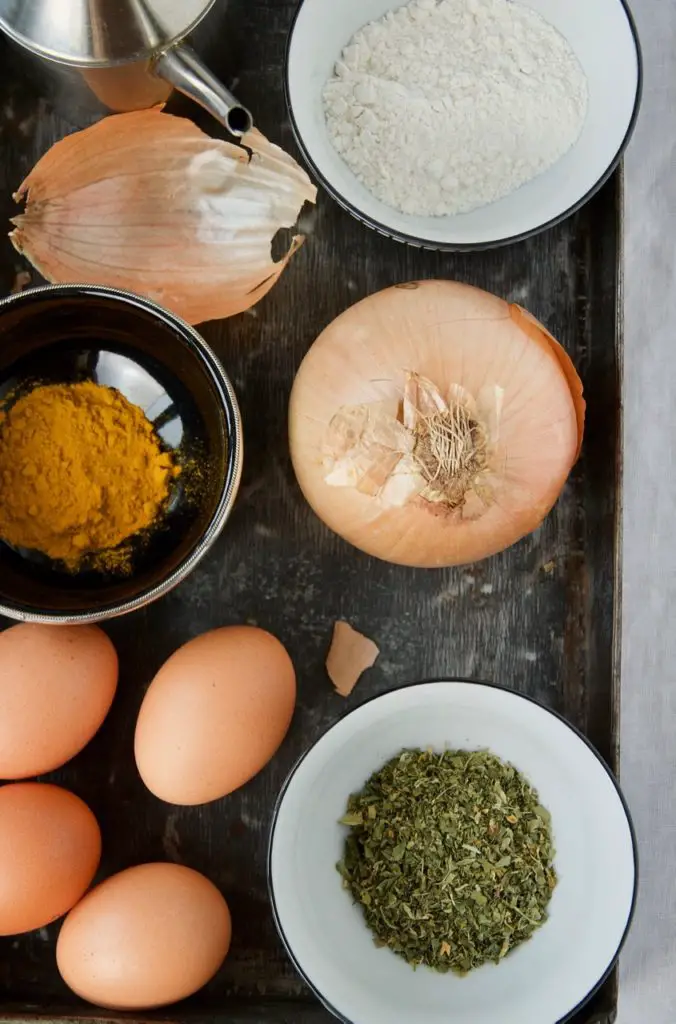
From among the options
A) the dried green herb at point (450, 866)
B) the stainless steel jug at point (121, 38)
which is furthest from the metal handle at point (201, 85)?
the dried green herb at point (450, 866)

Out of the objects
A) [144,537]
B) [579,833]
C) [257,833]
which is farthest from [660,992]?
[144,537]

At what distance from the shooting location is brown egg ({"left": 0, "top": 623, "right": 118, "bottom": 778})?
739 millimetres

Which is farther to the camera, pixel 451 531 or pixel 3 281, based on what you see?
pixel 3 281

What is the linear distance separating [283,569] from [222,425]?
0.15 meters

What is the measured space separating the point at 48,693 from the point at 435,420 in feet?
1.18

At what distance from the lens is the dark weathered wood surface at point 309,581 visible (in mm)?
841

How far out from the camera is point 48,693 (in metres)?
0.74

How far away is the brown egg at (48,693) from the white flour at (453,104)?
455mm

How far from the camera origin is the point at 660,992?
2.97 ft

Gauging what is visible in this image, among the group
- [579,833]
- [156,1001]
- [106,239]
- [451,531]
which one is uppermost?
[106,239]

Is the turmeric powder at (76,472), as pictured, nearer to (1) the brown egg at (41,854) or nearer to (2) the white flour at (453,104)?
(1) the brown egg at (41,854)

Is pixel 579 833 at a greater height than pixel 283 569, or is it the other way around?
pixel 283 569

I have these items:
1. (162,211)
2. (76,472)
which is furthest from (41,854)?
(162,211)

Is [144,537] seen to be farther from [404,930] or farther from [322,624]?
[404,930]
